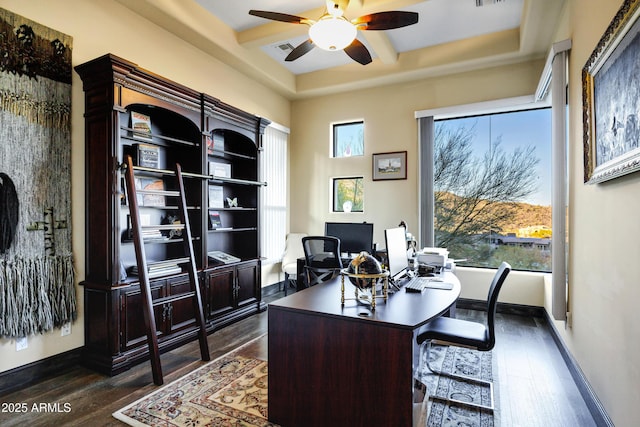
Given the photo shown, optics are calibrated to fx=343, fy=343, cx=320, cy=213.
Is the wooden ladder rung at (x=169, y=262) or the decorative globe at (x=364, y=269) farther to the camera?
the wooden ladder rung at (x=169, y=262)

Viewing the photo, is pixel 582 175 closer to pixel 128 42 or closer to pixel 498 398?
pixel 498 398

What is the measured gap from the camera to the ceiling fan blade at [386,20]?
258cm

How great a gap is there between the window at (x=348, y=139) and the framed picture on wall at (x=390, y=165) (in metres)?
0.33

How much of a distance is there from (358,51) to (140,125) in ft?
7.02

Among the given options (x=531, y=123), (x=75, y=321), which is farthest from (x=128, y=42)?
(x=531, y=123)

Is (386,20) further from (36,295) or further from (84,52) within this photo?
(36,295)

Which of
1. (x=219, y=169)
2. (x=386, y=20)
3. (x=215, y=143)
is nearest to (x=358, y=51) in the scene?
(x=386, y=20)

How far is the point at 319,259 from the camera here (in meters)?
3.92

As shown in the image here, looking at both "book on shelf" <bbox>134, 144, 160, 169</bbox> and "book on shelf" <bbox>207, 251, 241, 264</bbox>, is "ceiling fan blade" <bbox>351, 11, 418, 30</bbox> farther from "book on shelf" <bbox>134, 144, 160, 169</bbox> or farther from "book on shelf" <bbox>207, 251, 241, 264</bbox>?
"book on shelf" <bbox>207, 251, 241, 264</bbox>

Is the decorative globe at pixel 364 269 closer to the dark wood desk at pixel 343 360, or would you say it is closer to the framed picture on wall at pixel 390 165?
the dark wood desk at pixel 343 360

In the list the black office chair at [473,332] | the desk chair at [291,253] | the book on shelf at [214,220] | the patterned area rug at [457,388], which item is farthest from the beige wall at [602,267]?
the book on shelf at [214,220]

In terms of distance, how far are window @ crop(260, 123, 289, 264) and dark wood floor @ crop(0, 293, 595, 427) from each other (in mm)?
1925

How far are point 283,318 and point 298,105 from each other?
445 cm

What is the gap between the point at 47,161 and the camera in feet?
8.71
